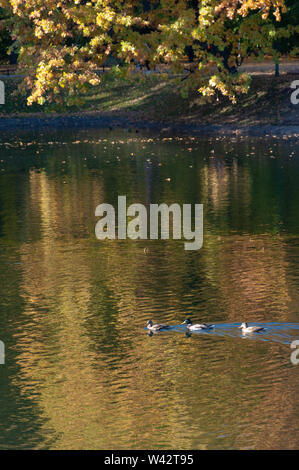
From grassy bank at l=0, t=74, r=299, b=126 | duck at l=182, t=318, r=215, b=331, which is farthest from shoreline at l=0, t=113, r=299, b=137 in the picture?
duck at l=182, t=318, r=215, b=331

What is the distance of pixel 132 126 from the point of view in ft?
198

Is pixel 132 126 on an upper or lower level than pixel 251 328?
lower

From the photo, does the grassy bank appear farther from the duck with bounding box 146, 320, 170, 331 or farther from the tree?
the duck with bounding box 146, 320, 170, 331

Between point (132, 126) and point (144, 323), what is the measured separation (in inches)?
1757

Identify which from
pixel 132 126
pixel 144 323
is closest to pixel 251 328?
pixel 144 323

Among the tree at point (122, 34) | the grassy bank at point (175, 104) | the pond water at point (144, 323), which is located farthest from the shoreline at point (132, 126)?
the pond water at point (144, 323)

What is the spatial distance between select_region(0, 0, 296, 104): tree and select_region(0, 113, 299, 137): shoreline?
2.33 meters

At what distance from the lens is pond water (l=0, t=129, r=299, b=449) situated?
40.0ft

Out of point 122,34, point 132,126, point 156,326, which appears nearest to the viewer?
point 156,326

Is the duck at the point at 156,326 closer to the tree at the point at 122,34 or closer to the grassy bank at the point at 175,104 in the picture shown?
the tree at the point at 122,34

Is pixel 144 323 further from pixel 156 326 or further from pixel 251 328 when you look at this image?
pixel 251 328

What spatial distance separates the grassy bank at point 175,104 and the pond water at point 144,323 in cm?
2244

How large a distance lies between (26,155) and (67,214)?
59.7 feet
